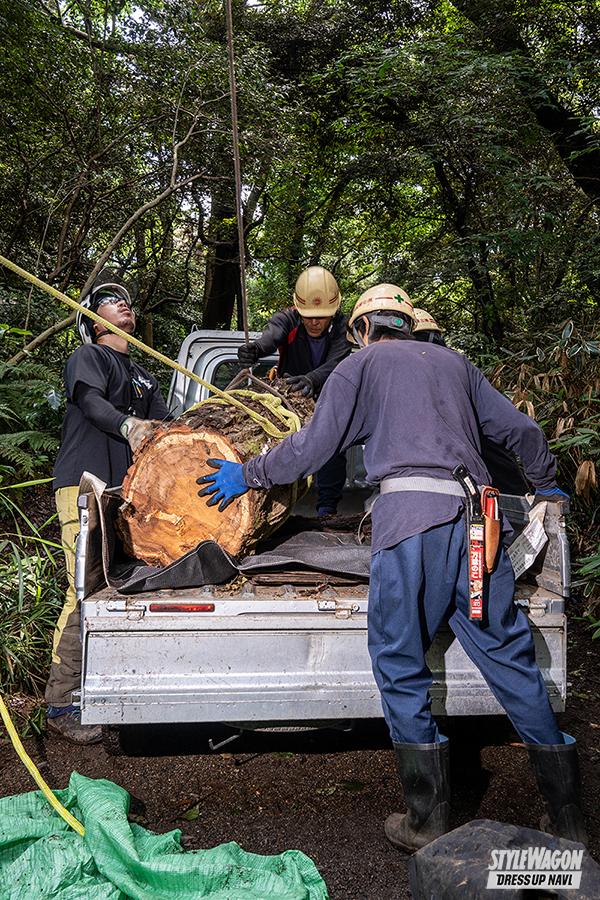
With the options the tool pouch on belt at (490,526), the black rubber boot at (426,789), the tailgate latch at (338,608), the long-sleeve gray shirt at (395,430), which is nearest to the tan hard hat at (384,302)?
the long-sleeve gray shirt at (395,430)

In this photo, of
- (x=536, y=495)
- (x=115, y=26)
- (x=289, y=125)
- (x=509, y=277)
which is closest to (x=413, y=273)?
(x=509, y=277)

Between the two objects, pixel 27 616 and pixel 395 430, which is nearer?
pixel 395 430

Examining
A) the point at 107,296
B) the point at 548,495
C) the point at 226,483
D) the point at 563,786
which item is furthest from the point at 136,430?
the point at 563,786

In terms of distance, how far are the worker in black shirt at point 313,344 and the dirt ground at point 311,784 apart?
1508 millimetres

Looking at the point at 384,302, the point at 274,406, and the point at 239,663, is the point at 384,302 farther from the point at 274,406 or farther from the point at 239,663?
the point at 239,663

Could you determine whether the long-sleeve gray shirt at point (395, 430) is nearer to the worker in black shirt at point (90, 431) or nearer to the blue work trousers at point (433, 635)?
the blue work trousers at point (433, 635)

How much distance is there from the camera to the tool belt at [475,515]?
2430 mm

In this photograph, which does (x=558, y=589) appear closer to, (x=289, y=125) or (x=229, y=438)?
(x=229, y=438)

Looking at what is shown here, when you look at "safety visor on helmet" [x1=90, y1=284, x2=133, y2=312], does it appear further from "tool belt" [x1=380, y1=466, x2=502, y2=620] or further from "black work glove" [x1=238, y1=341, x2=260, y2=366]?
"tool belt" [x1=380, y1=466, x2=502, y2=620]

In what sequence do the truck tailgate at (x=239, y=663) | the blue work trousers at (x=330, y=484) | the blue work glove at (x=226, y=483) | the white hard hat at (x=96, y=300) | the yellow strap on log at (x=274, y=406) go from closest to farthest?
1. the truck tailgate at (x=239, y=663)
2. the blue work glove at (x=226, y=483)
3. the yellow strap on log at (x=274, y=406)
4. the white hard hat at (x=96, y=300)
5. the blue work trousers at (x=330, y=484)

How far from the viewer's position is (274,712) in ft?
8.39

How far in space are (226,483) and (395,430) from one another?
2.44 ft

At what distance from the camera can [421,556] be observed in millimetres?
2479

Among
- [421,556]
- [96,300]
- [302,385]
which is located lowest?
[421,556]
